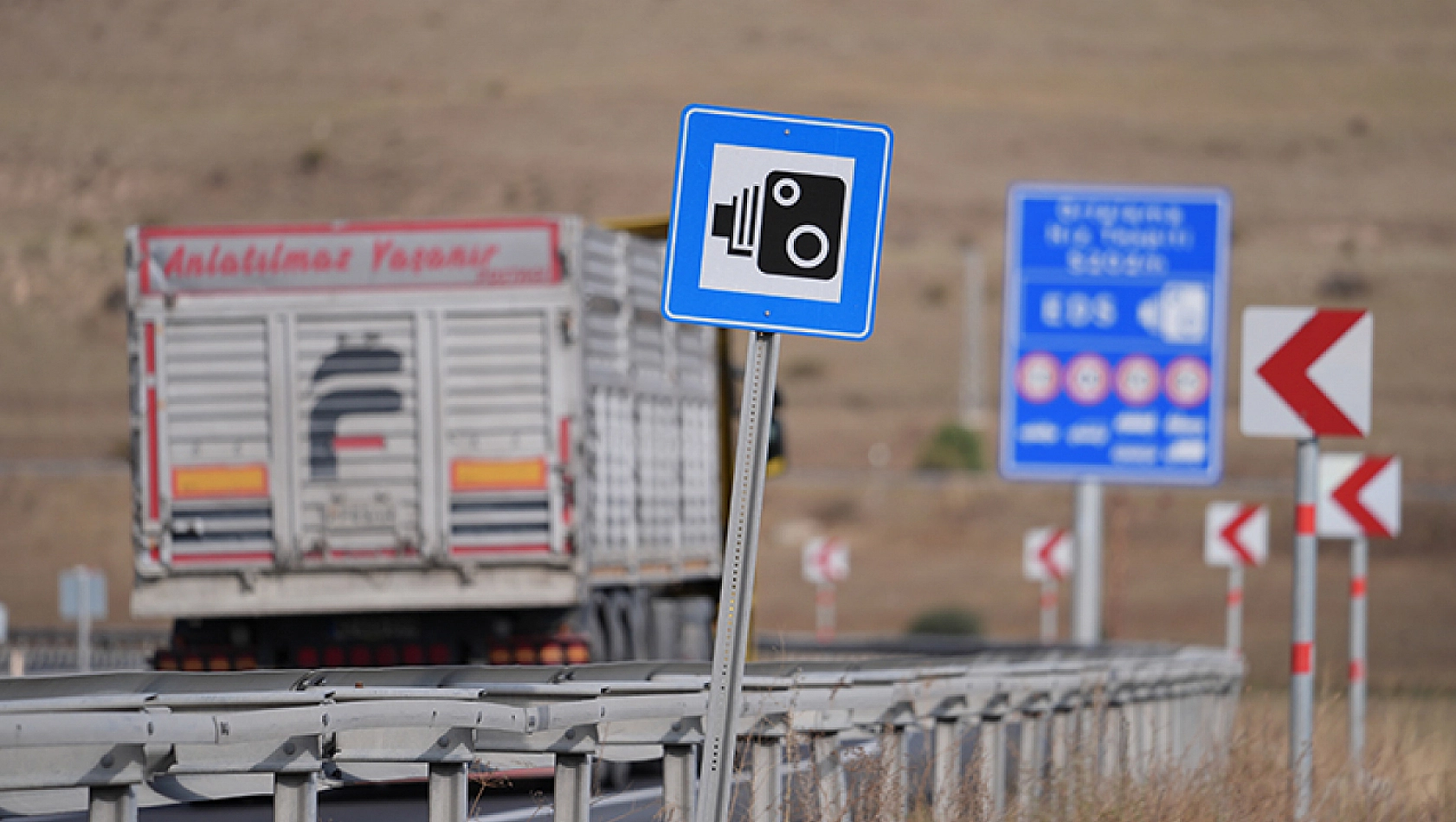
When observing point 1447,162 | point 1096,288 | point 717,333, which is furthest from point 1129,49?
point 717,333

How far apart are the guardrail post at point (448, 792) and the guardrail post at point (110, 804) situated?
4.50ft

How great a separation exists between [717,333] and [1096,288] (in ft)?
26.7

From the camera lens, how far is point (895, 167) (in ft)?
363

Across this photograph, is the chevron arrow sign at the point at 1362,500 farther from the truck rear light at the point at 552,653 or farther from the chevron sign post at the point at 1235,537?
the chevron sign post at the point at 1235,537

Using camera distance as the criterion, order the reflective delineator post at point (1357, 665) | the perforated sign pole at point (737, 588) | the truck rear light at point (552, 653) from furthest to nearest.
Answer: the reflective delineator post at point (1357, 665), the truck rear light at point (552, 653), the perforated sign pole at point (737, 588)

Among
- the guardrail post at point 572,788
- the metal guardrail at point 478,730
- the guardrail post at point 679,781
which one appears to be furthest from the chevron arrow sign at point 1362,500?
the guardrail post at point 572,788

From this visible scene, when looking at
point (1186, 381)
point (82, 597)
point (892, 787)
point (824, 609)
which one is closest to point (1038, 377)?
point (1186, 381)

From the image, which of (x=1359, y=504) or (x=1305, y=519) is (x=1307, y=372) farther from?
(x=1359, y=504)

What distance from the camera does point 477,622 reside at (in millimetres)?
16734

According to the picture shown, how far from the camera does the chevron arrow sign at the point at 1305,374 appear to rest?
12477 millimetres

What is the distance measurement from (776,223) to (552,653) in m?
9.50

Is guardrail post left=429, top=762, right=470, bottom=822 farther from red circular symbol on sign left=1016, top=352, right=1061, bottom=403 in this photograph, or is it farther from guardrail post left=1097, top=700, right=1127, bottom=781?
red circular symbol on sign left=1016, top=352, right=1061, bottom=403

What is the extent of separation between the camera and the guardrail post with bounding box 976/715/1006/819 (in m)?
9.59

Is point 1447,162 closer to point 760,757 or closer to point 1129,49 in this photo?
point 1129,49
